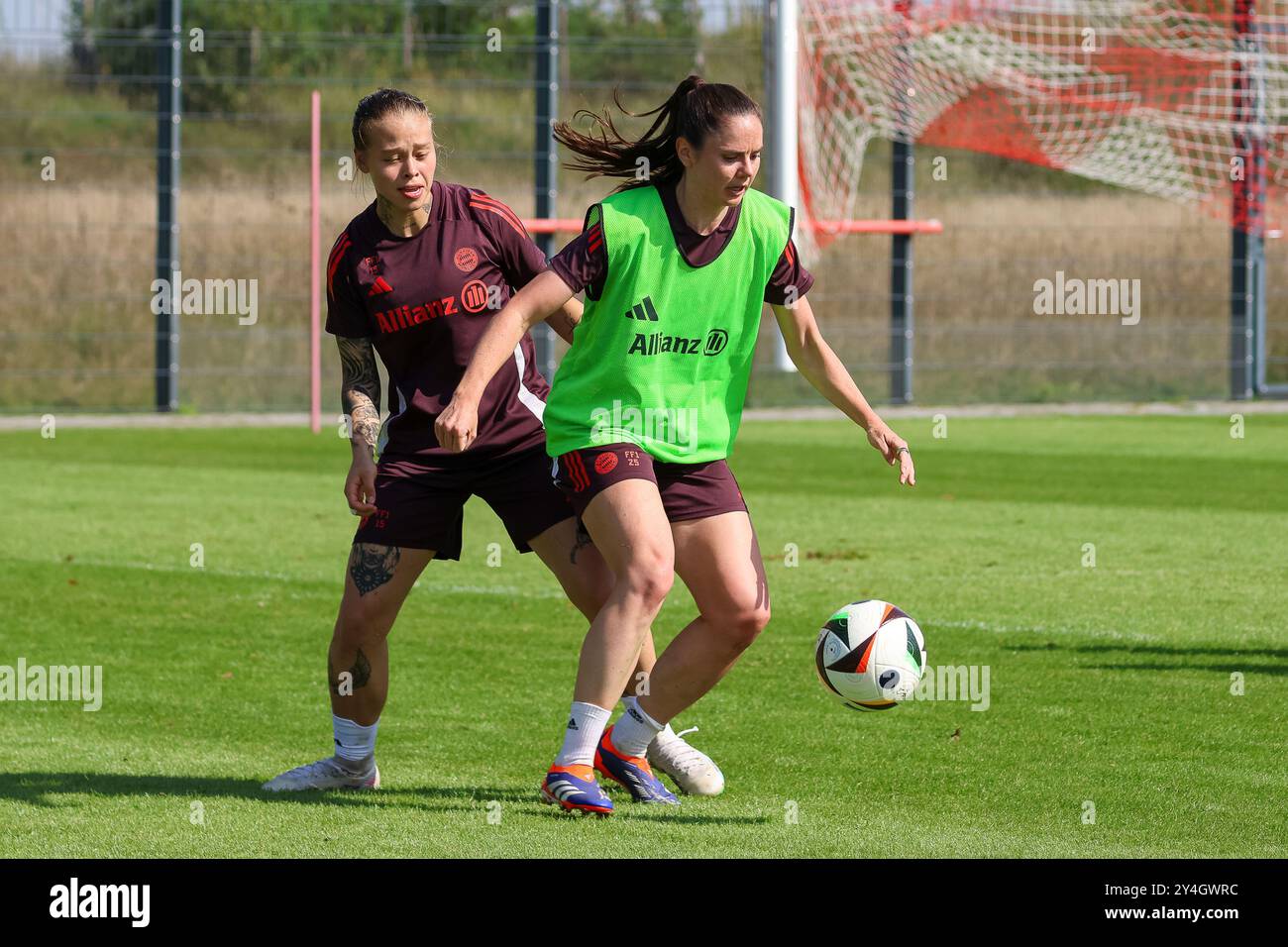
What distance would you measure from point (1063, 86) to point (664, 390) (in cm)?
1551

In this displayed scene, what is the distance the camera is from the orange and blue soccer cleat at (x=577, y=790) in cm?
539

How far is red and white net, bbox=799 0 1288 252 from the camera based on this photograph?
18438 mm

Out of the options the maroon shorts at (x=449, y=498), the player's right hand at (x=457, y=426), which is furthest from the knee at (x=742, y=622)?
the player's right hand at (x=457, y=426)

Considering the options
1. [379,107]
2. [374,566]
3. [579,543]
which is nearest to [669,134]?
[379,107]

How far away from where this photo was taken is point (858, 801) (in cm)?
569

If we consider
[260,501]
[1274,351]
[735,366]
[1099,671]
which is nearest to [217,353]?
[260,501]

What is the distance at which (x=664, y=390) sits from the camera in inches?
217

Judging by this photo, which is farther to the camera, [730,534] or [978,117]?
[978,117]

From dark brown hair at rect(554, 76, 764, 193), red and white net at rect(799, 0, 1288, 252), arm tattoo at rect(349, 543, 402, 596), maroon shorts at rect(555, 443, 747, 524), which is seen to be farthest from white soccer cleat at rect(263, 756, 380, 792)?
red and white net at rect(799, 0, 1288, 252)

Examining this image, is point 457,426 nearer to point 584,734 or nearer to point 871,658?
point 584,734

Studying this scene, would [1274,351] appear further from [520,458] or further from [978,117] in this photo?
[520,458]

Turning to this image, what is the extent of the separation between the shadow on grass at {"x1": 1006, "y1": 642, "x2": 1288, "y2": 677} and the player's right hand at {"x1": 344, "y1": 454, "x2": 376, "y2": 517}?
3.34m

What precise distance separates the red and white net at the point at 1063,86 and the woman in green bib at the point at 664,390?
40.7ft

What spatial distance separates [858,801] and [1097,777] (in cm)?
80
